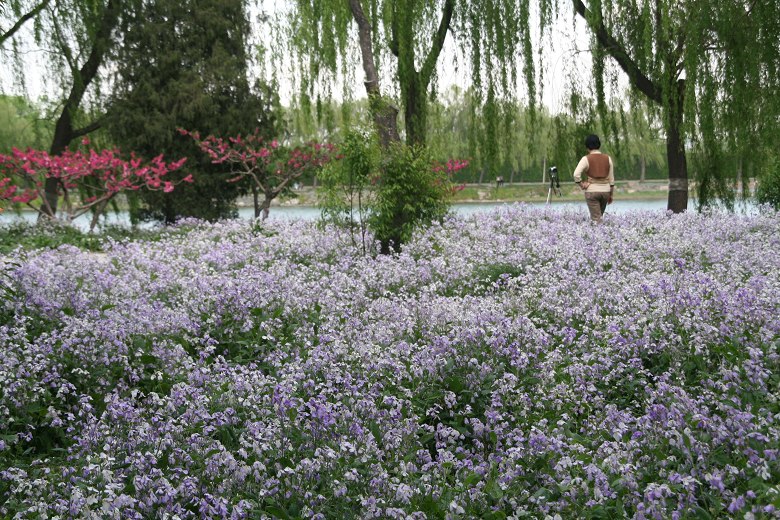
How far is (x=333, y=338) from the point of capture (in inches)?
209

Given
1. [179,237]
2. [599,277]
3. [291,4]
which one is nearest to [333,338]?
[599,277]

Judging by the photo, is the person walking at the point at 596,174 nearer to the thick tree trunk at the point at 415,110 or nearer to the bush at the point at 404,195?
the bush at the point at 404,195

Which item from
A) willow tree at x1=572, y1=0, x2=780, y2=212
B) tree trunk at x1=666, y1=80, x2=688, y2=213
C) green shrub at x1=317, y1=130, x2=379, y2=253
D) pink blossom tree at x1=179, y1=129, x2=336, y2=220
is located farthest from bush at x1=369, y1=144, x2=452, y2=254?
tree trunk at x1=666, y1=80, x2=688, y2=213

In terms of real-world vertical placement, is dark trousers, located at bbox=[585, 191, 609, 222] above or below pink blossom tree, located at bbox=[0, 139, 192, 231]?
below

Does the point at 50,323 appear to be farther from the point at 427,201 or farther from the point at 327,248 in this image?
the point at 427,201

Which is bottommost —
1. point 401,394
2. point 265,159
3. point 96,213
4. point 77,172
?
point 401,394

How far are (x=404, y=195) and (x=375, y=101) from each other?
5.31 feet

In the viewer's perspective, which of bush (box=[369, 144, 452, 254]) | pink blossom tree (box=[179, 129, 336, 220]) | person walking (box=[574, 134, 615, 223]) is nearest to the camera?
bush (box=[369, 144, 452, 254])

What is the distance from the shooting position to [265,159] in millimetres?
17719

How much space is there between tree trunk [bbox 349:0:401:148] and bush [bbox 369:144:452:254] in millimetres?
437

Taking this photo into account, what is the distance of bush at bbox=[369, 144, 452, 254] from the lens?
1127 centimetres

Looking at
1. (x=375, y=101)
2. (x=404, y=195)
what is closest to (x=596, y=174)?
(x=404, y=195)

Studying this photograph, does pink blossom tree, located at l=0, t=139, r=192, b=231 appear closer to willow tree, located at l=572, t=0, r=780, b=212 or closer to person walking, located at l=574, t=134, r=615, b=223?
person walking, located at l=574, t=134, r=615, b=223

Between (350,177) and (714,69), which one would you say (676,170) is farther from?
(350,177)
